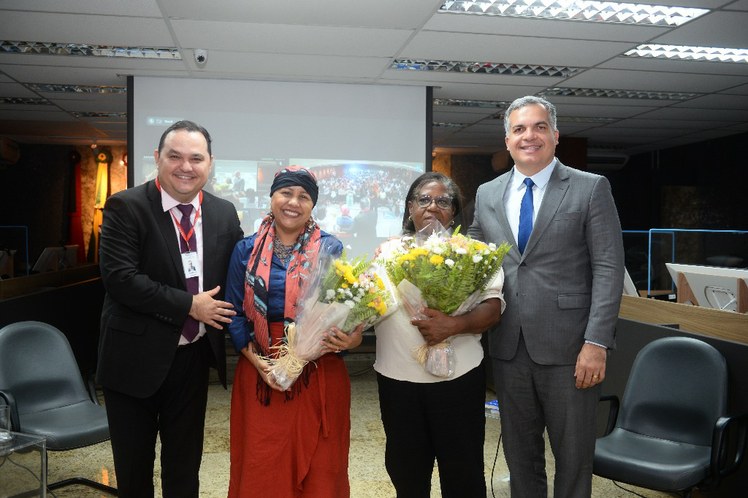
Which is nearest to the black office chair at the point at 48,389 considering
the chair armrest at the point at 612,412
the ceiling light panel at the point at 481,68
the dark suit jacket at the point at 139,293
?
the dark suit jacket at the point at 139,293

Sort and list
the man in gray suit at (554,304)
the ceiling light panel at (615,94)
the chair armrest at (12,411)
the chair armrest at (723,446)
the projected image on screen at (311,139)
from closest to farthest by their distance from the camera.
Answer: the man in gray suit at (554,304) → the chair armrest at (723,446) → the chair armrest at (12,411) → the projected image on screen at (311,139) → the ceiling light panel at (615,94)

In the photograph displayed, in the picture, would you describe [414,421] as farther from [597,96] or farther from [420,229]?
[597,96]

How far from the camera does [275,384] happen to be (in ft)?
7.04

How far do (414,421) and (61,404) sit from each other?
7.32 feet

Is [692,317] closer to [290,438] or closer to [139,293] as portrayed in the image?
[290,438]

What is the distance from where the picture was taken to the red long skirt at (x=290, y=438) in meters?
2.19

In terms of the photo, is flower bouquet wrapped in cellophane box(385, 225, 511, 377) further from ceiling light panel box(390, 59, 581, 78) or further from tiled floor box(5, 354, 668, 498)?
ceiling light panel box(390, 59, 581, 78)

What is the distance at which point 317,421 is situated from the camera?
2219 millimetres

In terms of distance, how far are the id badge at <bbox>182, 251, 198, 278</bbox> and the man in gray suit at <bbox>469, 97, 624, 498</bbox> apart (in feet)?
3.72

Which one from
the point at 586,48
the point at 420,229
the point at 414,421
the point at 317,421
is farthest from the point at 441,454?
the point at 586,48

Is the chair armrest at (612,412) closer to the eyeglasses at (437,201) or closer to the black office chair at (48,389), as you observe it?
the eyeglasses at (437,201)

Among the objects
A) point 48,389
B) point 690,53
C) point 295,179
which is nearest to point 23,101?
point 48,389

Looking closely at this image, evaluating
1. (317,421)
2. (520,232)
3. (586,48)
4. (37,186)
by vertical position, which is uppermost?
(586,48)

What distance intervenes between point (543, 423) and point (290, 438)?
0.94m
